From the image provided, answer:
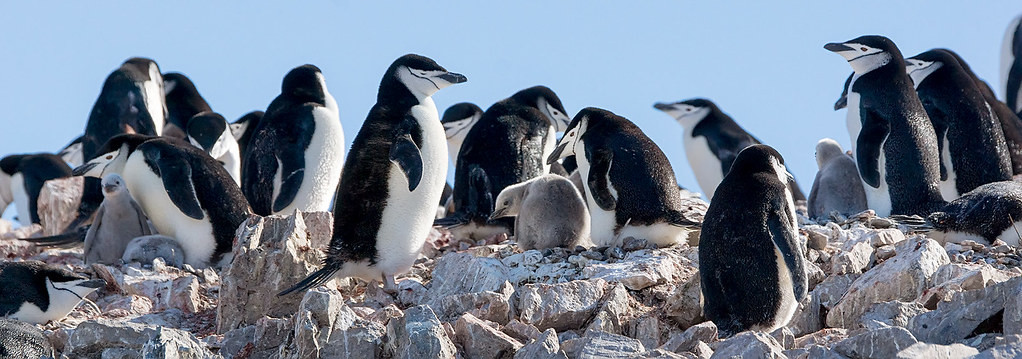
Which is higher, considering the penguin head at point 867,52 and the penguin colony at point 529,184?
the penguin head at point 867,52

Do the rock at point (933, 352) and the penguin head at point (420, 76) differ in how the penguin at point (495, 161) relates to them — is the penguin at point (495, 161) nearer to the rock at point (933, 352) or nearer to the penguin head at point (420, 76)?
the penguin head at point (420, 76)

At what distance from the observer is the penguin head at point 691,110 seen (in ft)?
47.0

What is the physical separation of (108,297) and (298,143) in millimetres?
2927

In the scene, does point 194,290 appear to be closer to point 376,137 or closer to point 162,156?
point 376,137

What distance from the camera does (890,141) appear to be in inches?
392

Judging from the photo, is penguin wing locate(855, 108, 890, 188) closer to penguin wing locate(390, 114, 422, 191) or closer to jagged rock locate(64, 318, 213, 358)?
penguin wing locate(390, 114, 422, 191)

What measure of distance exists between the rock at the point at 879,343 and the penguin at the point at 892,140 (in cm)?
476

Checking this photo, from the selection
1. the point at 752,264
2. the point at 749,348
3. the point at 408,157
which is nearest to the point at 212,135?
the point at 408,157

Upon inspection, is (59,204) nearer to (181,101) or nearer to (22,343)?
(181,101)

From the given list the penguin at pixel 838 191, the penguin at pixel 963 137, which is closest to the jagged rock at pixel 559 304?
the penguin at pixel 838 191

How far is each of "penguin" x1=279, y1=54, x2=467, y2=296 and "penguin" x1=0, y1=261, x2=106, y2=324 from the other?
1.28 metres

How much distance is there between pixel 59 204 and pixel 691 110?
20.7 ft

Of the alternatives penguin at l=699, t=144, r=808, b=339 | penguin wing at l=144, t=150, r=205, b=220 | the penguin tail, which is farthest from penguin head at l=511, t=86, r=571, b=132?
penguin at l=699, t=144, r=808, b=339

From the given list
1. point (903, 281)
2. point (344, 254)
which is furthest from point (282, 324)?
point (903, 281)
